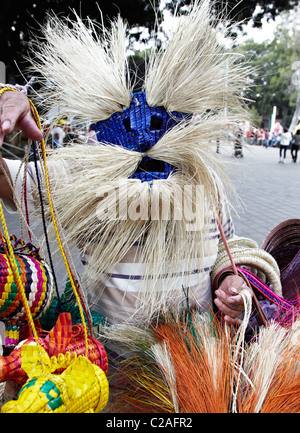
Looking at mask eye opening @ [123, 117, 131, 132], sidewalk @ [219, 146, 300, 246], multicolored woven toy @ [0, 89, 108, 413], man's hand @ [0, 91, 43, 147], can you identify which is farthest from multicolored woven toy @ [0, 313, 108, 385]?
sidewalk @ [219, 146, 300, 246]

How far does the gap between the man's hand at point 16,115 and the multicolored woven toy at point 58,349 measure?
0.41 metres

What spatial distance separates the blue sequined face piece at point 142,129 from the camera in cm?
92

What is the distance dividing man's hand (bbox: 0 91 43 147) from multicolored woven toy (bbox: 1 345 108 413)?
432 mm

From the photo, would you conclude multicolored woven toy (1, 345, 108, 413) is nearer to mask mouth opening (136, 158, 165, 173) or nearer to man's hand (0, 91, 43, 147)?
man's hand (0, 91, 43, 147)

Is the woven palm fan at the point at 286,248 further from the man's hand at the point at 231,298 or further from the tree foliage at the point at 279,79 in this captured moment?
the tree foliage at the point at 279,79

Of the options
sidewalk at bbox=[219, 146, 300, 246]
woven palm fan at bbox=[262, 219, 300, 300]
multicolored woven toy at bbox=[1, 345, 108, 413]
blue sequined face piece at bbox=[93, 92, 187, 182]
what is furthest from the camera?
sidewalk at bbox=[219, 146, 300, 246]

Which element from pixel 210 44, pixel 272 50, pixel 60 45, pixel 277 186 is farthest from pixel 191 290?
pixel 272 50

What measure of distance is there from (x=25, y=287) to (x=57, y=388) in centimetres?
26

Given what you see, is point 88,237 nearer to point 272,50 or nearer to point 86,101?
point 86,101

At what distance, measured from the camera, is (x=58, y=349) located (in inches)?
27.9

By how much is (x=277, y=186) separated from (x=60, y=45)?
5854 mm

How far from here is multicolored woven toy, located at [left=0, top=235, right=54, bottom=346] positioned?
0.73 metres
